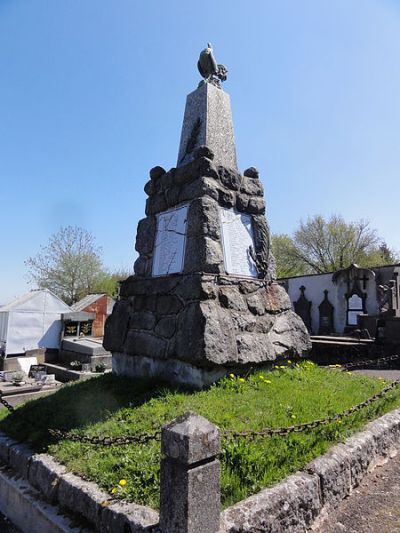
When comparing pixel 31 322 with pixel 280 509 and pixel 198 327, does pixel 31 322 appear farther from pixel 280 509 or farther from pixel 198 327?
pixel 280 509

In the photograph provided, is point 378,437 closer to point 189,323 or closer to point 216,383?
point 216,383

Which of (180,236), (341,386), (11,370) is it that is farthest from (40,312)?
(341,386)

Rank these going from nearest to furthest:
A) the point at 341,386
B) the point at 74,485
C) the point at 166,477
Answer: the point at 166,477
the point at 74,485
the point at 341,386

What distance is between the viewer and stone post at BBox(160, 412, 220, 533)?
71.4 inches

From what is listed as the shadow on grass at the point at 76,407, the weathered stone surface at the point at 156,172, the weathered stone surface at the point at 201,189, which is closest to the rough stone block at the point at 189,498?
the shadow on grass at the point at 76,407

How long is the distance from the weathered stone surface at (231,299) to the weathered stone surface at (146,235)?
4.86 feet

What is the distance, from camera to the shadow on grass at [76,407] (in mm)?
3551

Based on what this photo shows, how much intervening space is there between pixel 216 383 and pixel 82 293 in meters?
25.6

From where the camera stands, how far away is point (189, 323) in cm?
403

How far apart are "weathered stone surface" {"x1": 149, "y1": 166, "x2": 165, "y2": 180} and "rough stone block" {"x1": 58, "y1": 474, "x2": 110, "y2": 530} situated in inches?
166

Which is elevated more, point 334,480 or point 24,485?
point 334,480

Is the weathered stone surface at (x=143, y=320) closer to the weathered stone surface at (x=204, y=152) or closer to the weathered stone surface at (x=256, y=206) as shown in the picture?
the weathered stone surface at (x=256, y=206)

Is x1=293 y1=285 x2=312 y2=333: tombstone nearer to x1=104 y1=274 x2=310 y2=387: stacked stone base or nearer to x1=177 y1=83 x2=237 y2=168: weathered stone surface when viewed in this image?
x1=104 y1=274 x2=310 y2=387: stacked stone base

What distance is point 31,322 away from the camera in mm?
14570
